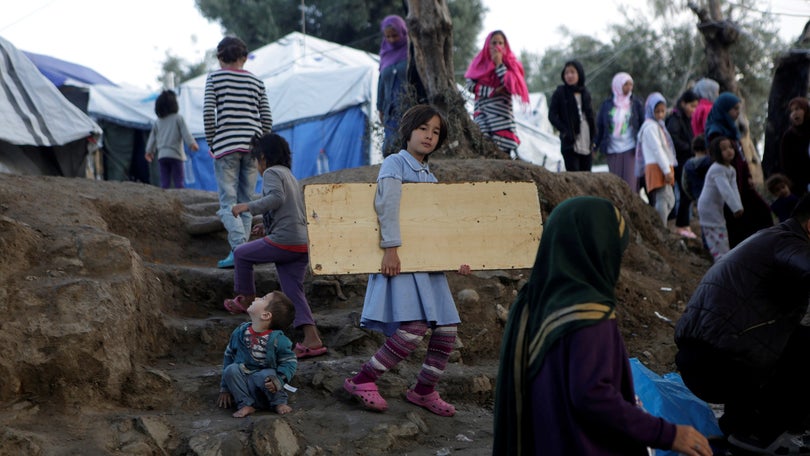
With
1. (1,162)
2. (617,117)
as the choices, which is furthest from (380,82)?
(1,162)

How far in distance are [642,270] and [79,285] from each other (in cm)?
517

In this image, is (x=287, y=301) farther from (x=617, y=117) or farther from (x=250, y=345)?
(x=617, y=117)

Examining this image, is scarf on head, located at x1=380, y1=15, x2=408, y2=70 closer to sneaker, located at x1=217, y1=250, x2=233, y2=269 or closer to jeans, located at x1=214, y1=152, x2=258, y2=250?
jeans, located at x1=214, y1=152, x2=258, y2=250

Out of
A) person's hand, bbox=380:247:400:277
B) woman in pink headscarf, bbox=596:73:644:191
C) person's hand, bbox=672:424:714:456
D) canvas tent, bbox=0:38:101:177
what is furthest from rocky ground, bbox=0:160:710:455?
woman in pink headscarf, bbox=596:73:644:191

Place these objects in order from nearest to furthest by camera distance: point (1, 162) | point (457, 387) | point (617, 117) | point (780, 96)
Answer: point (457, 387)
point (1, 162)
point (617, 117)
point (780, 96)

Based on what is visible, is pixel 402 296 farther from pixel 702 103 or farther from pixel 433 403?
pixel 702 103

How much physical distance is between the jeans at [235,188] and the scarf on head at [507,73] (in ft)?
10.6

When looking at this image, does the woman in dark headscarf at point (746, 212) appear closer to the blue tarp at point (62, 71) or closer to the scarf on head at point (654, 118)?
the scarf on head at point (654, 118)

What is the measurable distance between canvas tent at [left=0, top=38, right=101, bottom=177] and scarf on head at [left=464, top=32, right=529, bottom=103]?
4421 millimetres

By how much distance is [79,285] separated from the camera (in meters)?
4.71

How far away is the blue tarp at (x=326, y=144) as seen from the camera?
15.4 meters

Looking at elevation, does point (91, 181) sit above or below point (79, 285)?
above

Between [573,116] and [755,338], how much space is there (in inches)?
235

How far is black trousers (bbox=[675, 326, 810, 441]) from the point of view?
13.5 feet
